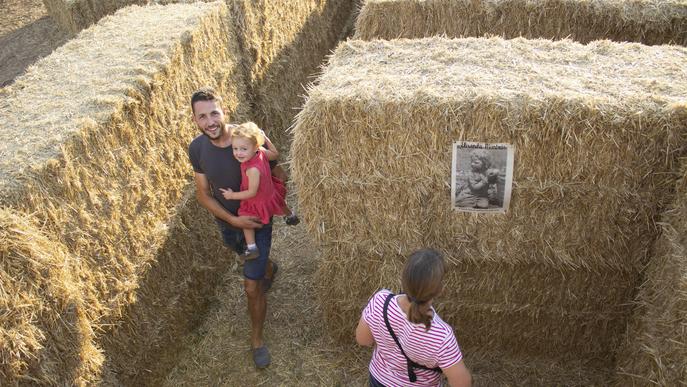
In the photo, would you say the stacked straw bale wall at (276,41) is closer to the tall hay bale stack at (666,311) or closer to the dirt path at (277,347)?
the dirt path at (277,347)

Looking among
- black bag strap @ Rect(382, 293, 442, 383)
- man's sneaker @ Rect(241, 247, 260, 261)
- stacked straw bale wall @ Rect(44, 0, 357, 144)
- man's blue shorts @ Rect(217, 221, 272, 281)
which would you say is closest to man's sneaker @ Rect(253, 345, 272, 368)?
man's blue shorts @ Rect(217, 221, 272, 281)

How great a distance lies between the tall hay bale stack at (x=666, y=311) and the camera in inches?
134

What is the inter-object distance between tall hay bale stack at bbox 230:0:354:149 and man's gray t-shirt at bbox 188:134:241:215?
2794 mm

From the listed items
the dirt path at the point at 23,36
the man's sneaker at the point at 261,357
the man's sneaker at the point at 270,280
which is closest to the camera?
the man's sneaker at the point at 261,357

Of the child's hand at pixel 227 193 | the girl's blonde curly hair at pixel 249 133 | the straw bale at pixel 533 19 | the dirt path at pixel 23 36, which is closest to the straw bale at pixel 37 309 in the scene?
the child's hand at pixel 227 193

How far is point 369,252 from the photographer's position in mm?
4531

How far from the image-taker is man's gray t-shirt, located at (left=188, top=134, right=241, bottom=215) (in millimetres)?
4539

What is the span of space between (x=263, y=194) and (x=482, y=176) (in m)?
1.89

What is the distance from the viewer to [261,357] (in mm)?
5125

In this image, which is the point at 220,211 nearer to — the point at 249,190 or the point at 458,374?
the point at 249,190

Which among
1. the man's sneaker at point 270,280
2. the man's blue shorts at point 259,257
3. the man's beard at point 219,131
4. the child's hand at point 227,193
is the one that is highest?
the man's beard at point 219,131

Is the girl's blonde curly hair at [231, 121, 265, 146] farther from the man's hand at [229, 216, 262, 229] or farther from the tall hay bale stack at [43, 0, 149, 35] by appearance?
the tall hay bale stack at [43, 0, 149, 35]

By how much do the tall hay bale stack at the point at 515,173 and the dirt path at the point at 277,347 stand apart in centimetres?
70

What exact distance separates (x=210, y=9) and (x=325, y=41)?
4.17 meters
